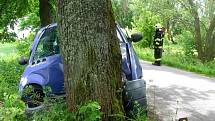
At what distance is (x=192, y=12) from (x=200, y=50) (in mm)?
2173

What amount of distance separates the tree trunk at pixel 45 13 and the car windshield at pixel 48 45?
32.2ft

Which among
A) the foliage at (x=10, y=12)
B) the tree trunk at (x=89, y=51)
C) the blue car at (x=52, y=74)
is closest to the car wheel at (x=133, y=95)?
the blue car at (x=52, y=74)

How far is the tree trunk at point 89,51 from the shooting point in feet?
22.0

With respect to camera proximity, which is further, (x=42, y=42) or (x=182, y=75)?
(x=182, y=75)

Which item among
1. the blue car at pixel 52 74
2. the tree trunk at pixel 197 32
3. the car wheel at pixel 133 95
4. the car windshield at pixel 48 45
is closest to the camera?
the car wheel at pixel 133 95

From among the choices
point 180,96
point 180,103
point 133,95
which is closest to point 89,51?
point 133,95

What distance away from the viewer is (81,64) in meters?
6.78

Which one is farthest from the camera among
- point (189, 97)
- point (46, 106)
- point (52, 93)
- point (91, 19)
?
point (189, 97)

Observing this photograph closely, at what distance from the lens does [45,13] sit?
19.8 m

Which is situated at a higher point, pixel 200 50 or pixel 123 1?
pixel 123 1

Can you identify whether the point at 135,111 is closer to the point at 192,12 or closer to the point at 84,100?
the point at 84,100

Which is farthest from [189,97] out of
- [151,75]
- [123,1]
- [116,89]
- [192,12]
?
[123,1]

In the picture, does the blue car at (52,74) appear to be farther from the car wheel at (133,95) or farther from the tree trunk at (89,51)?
the tree trunk at (89,51)

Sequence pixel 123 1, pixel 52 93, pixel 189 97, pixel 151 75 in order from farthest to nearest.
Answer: pixel 123 1 → pixel 151 75 → pixel 189 97 → pixel 52 93
